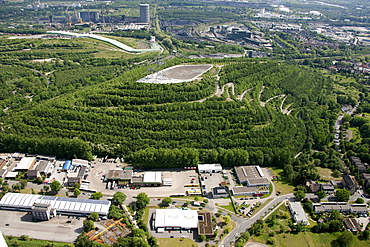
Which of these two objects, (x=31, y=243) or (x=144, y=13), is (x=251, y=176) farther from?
(x=144, y=13)

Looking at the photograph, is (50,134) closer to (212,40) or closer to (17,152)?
(17,152)

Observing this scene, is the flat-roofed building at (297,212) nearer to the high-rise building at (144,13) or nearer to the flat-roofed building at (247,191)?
the flat-roofed building at (247,191)

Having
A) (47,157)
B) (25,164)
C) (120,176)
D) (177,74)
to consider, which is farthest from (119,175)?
(177,74)

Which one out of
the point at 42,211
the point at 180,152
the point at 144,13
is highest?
the point at 144,13

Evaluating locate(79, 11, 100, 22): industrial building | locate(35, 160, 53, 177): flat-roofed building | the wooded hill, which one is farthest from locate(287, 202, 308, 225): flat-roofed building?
locate(79, 11, 100, 22): industrial building

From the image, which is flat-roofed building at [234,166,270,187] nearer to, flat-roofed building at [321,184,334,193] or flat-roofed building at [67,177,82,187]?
flat-roofed building at [321,184,334,193]

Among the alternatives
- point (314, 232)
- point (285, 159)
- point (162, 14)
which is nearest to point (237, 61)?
point (285, 159)
